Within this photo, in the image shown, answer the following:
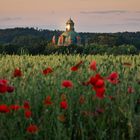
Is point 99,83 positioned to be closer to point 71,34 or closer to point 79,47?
point 79,47

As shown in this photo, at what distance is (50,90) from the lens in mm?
7191

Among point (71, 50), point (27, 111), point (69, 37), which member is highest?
point (27, 111)

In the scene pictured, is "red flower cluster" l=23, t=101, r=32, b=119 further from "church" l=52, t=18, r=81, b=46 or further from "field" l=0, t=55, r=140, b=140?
"church" l=52, t=18, r=81, b=46

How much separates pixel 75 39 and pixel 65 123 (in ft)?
414

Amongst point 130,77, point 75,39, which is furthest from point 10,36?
point 130,77

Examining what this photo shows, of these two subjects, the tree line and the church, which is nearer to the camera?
the tree line

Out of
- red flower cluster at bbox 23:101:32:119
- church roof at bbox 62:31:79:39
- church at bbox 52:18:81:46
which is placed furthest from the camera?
church roof at bbox 62:31:79:39

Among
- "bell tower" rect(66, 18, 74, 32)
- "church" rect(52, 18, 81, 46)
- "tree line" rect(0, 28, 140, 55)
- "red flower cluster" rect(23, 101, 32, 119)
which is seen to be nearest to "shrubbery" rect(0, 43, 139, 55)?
"tree line" rect(0, 28, 140, 55)

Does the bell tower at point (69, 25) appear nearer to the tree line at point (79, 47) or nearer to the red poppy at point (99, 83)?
the tree line at point (79, 47)

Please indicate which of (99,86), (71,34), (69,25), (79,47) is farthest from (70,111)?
(69,25)

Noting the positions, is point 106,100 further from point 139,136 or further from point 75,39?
point 75,39

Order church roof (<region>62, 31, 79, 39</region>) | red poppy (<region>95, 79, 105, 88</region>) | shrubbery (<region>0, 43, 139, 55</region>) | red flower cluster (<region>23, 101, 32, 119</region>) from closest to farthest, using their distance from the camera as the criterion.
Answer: red flower cluster (<region>23, 101, 32, 119</region>)
red poppy (<region>95, 79, 105, 88</region>)
shrubbery (<region>0, 43, 139, 55</region>)
church roof (<region>62, 31, 79, 39</region>)

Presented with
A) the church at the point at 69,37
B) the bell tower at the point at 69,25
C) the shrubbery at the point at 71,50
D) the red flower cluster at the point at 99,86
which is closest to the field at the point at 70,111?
the red flower cluster at the point at 99,86

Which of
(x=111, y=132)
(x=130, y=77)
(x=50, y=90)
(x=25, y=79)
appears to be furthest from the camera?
(x=130, y=77)
